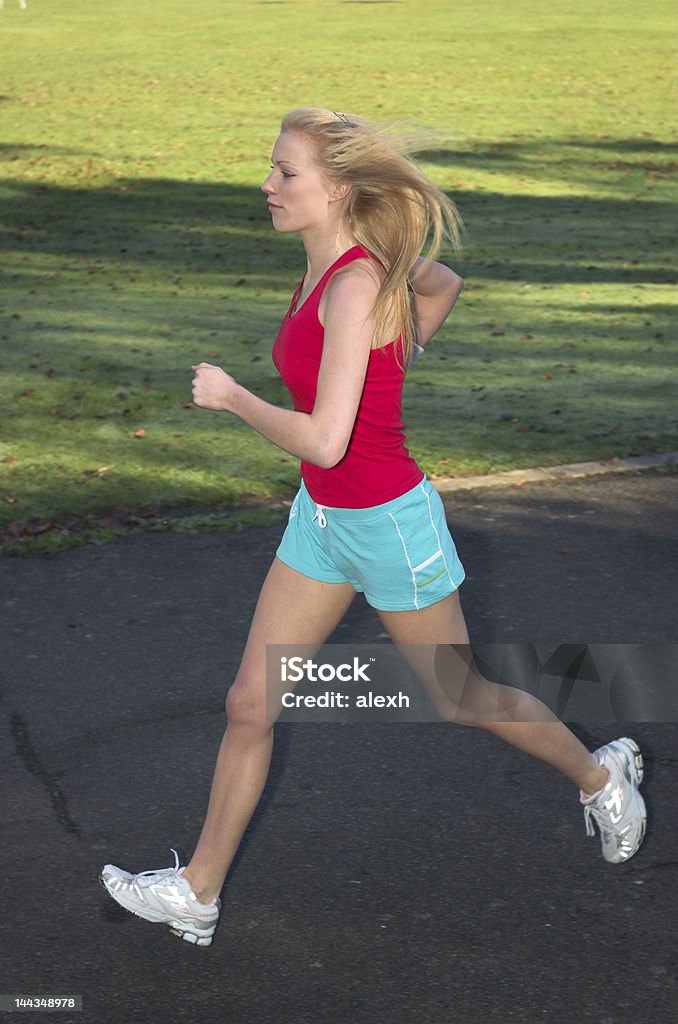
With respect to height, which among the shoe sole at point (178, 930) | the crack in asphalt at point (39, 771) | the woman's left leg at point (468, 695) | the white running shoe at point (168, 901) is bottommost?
the crack in asphalt at point (39, 771)

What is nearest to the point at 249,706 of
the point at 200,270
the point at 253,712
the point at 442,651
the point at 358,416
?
the point at 253,712

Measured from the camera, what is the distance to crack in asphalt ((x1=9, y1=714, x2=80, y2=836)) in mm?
4480

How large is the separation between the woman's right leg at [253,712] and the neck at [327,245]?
77 centimetres

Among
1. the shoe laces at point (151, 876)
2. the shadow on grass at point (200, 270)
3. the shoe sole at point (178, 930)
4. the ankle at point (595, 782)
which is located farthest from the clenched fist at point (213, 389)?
the shadow on grass at point (200, 270)

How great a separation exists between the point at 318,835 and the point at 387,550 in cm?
116

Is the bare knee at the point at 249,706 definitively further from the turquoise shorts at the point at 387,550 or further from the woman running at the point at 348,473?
the turquoise shorts at the point at 387,550

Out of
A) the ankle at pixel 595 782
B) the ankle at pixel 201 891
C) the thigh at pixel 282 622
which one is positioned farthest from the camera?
the ankle at pixel 595 782

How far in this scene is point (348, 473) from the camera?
362cm

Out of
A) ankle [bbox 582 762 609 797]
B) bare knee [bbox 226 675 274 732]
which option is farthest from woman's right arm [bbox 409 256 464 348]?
ankle [bbox 582 762 609 797]

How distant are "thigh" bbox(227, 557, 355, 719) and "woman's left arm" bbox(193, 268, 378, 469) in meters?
0.49

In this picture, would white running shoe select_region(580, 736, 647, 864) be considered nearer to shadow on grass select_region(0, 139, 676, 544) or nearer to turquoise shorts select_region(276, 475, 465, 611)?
turquoise shorts select_region(276, 475, 465, 611)

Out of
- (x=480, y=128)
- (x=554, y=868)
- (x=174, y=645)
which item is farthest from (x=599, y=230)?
(x=554, y=868)

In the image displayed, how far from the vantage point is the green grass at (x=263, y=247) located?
27.7 ft

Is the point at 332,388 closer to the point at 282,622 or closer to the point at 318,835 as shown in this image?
the point at 282,622
